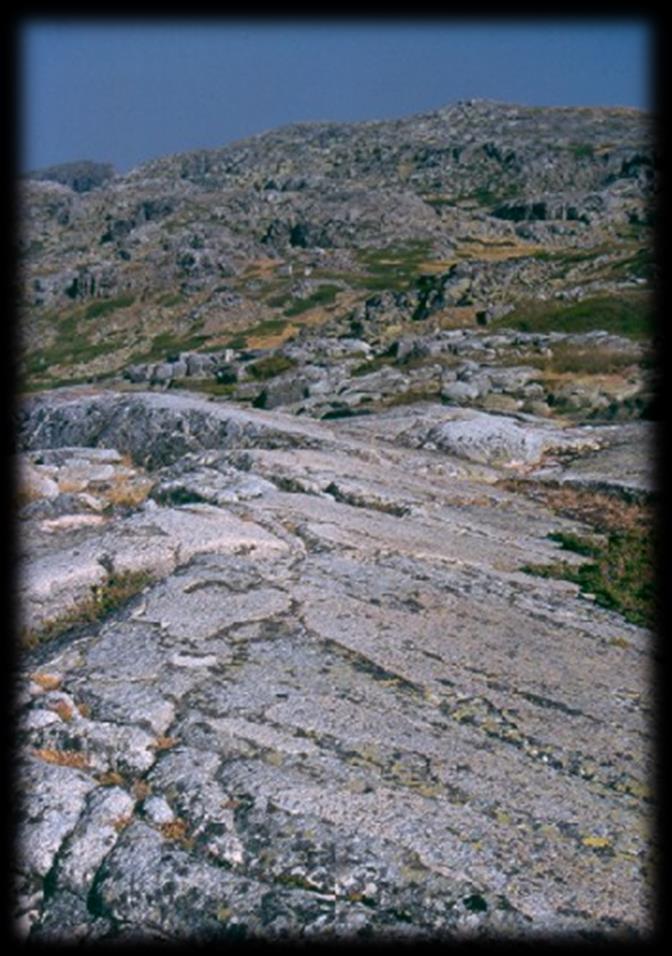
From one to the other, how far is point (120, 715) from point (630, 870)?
14.4 ft

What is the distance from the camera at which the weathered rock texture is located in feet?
22.5

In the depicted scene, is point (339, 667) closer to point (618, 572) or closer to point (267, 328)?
point (618, 572)

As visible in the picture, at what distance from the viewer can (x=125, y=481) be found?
60.6ft

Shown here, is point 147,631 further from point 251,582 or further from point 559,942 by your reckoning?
point 559,942

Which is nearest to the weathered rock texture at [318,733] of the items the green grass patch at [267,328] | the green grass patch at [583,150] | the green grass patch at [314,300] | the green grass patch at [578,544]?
the green grass patch at [578,544]

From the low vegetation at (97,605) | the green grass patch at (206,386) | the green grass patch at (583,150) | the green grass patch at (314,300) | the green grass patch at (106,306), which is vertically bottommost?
the green grass patch at (106,306)

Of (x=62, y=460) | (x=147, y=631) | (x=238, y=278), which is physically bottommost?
(x=238, y=278)

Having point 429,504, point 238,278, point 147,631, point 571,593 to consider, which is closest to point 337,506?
point 429,504

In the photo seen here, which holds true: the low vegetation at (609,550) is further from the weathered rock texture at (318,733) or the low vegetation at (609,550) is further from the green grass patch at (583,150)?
the green grass patch at (583,150)

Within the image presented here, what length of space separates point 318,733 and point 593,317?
48.0 m

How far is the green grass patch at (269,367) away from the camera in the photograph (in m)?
51.7

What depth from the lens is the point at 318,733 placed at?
8773 mm

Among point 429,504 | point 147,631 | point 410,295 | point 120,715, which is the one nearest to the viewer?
point 120,715

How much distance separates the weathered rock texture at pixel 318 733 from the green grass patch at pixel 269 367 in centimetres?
3515
